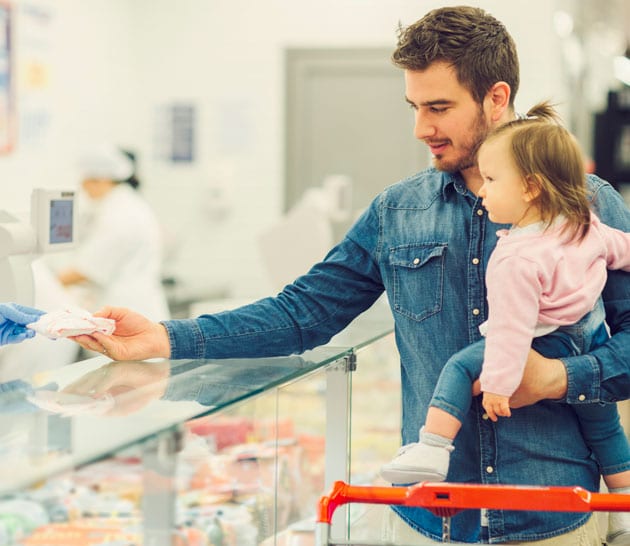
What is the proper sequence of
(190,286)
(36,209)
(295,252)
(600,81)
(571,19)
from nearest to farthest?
1. (36,209)
2. (295,252)
3. (190,286)
4. (571,19)
5. (600,81)

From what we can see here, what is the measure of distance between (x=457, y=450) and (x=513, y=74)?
2.36 feet

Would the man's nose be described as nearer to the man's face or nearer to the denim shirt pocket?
the man's face

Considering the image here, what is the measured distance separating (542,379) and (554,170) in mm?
349

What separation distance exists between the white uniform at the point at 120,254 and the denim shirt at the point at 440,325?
12.6 ft

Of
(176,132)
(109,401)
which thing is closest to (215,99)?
(176,132)

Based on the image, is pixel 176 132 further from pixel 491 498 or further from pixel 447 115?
pixel 491 498

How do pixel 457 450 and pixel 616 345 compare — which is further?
pixel 457 450

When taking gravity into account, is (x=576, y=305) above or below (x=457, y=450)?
above

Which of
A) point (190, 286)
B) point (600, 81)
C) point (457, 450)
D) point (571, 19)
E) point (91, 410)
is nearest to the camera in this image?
point (91, 410)

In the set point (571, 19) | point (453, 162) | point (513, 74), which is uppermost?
point (571, 19)

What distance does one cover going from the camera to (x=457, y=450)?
187 centimetres

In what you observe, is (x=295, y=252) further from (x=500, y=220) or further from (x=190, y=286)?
(x=190, y=286)

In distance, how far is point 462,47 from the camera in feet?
6.07

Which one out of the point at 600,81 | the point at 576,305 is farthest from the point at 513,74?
the point at 600,81
